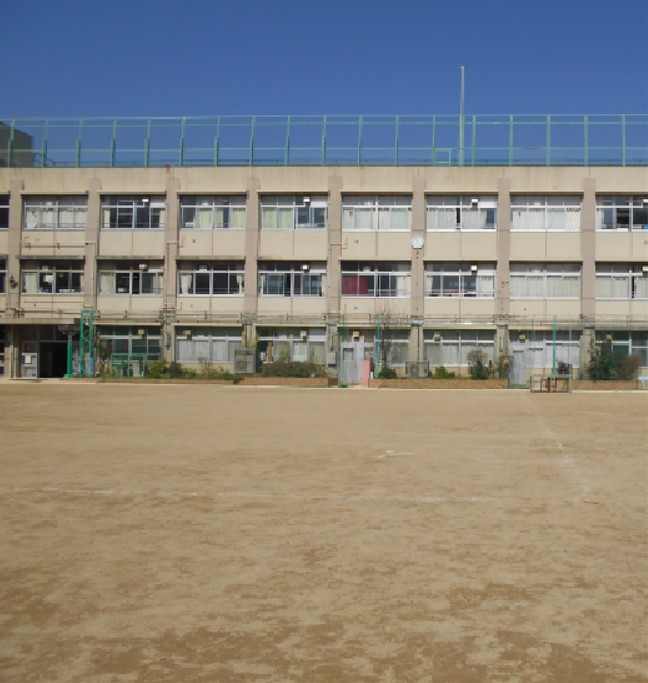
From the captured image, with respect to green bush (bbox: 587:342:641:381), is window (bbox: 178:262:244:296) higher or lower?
higher

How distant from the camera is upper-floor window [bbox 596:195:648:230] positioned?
147 feet

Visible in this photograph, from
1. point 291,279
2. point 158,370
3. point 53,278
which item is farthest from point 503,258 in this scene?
point 53,278

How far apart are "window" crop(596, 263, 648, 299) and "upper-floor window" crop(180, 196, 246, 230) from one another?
64.9 feet

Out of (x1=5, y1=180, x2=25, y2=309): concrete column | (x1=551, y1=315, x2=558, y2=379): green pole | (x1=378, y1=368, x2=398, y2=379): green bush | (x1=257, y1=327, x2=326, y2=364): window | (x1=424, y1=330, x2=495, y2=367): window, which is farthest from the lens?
(x1=5, y1=180, x2=25, y2=309): concrete column

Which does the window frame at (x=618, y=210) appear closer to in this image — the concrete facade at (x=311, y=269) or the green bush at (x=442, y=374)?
the concrete facade at (x=311, y=269)

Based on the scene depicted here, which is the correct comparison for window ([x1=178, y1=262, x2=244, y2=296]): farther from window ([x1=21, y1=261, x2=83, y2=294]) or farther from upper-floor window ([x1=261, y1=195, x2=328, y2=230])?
window ([x1=21, y1=261, x2=83, y2=294])

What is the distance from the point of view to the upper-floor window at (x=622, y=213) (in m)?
44.9

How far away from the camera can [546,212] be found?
45.4 m

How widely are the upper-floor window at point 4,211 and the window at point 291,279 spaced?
596 inches

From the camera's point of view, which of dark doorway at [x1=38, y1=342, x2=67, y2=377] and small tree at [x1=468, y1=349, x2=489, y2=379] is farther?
dark doorway at [x1=38, y1=342, x2=67, y2=377]

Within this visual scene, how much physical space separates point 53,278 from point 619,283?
31512 mm

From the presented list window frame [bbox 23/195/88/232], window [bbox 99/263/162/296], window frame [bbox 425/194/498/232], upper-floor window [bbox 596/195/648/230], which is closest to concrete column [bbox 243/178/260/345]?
window [bbox 99/263/162/296]

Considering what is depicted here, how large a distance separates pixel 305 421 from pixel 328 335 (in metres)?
25.7

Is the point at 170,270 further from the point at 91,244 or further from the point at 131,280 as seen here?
the point at 91,244
